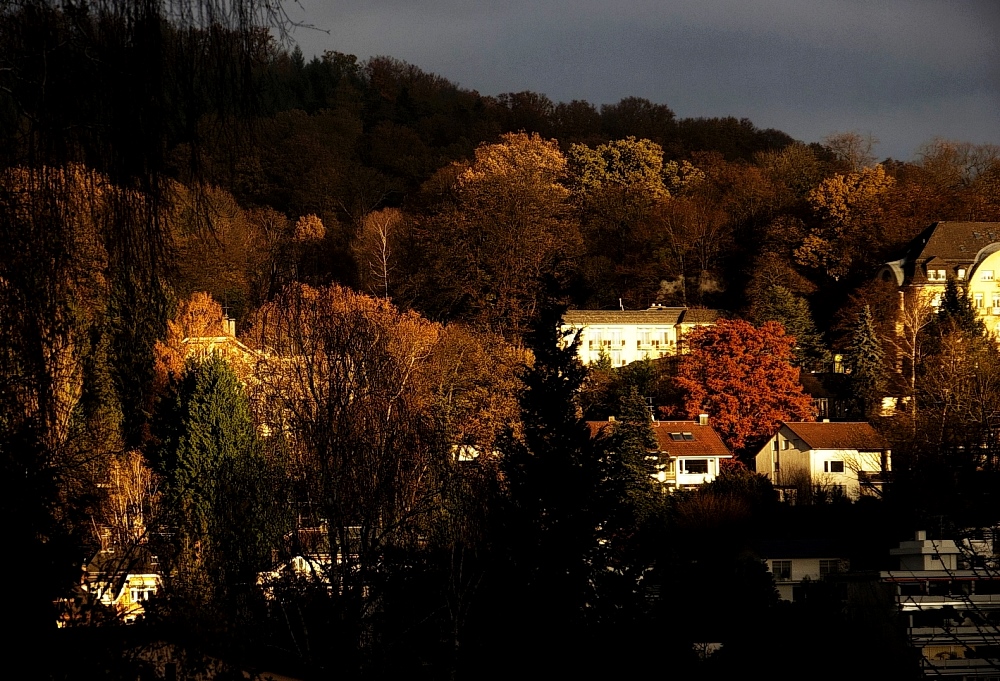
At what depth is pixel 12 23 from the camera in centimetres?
434

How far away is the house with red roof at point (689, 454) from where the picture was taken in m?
44.0

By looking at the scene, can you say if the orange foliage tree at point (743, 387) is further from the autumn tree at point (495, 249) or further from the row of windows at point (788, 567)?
the row of windows at point (788, 567)

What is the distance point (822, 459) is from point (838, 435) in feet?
5.61

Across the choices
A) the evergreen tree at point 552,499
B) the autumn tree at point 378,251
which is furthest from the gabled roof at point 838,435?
the autumn tree at point 378,251

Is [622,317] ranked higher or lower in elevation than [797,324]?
higher

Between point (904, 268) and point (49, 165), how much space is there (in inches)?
2295

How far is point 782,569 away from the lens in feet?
118

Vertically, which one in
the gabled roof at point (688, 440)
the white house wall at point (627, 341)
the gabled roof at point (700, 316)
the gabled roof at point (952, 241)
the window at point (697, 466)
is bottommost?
the window at point (697, 466)

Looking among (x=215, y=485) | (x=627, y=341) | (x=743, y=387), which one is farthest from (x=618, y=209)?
(x=215, y=485)

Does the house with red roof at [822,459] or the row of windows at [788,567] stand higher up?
the house with red roof at [822,459]

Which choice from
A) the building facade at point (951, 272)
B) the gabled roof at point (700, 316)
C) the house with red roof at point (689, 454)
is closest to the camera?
the house with red roof at point (689, 454)

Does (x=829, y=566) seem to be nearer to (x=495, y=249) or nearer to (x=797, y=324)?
(x=797, y=324)

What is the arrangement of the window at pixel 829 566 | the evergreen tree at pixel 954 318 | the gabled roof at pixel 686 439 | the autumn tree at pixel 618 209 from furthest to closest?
the autumn tree at pixel 618 209 < the evergreen tree at pixel 954 318 < the gabled roof at pixel 686 439 < the window at pixel 829 566

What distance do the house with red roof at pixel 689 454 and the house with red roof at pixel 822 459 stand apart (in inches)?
79.2
